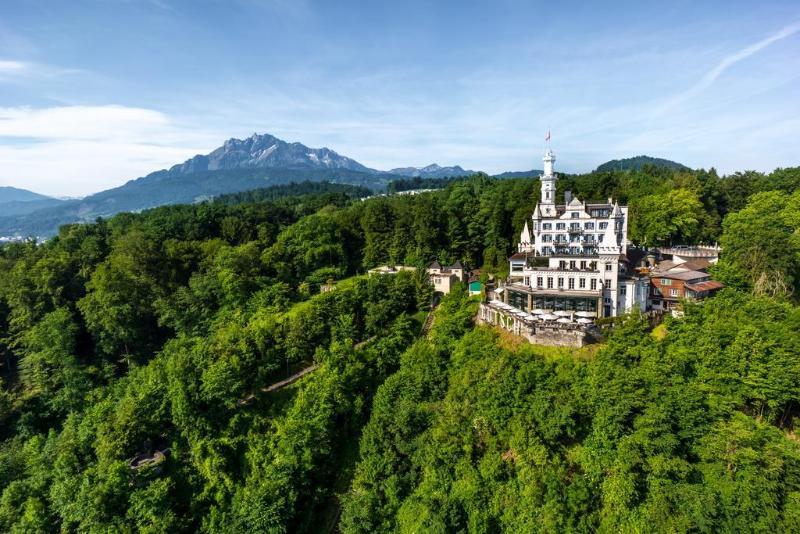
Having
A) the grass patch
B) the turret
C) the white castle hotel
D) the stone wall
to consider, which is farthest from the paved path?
the turret

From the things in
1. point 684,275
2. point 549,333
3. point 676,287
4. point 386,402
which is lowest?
point 386,402

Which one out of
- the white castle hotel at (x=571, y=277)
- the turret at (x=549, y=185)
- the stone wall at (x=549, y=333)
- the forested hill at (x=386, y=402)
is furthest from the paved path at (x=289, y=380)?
the turret at (x=549, y=185)

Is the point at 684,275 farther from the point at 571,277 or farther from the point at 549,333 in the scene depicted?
the point at 549,333

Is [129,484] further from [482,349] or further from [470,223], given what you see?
[470,223]

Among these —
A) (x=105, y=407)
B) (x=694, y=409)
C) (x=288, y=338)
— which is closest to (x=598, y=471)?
(x=694, y=409)

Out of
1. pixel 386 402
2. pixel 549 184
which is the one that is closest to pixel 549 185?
pixel 549 184
